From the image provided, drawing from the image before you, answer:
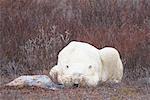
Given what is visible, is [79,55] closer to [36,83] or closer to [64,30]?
[36,83]

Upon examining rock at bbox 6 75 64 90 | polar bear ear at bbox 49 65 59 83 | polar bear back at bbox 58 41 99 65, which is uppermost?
polar bear back at bbox 58 41 99 65

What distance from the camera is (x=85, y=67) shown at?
9.23 m

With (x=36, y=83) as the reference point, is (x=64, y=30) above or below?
above

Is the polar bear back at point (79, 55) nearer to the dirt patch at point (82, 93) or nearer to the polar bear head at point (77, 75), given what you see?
the polar bear head at point (77, 75)

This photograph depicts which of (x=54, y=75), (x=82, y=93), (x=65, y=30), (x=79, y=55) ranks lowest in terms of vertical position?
(x=82, y=93)

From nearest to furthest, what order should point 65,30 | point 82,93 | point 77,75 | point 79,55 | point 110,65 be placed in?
point 82,93, point 77,75, point 79,55, point 110,65, point 65,30

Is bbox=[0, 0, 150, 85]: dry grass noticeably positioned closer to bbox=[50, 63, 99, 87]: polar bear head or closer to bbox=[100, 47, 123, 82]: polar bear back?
bbox=[100, 47, 123, 82]: polar bear back

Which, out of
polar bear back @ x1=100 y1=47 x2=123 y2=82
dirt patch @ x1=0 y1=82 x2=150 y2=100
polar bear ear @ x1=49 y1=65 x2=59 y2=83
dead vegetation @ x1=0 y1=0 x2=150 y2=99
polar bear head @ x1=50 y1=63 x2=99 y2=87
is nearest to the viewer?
dirt patch @ x1=0 y1=82 x2=150 y2=100

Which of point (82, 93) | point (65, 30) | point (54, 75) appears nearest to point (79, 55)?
point (54, 75)

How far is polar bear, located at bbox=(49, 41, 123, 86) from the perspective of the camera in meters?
9.07

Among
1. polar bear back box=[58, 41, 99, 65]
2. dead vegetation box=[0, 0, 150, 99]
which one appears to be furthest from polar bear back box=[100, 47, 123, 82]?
dead vegetation box=[0, 0, 150, 99]

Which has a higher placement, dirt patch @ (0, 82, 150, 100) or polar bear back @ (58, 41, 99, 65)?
polar bear back @ (58, 41, 99, 65)

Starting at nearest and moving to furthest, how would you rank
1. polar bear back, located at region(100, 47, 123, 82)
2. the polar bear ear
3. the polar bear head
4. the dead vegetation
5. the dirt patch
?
1. the dirt patch
2. the polar bear head
3. the polar bear ear
4. polar bear back, located at region(100, 47, 123, 82)
5. the dead vegetation

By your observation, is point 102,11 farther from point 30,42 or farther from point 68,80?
point 68,80
